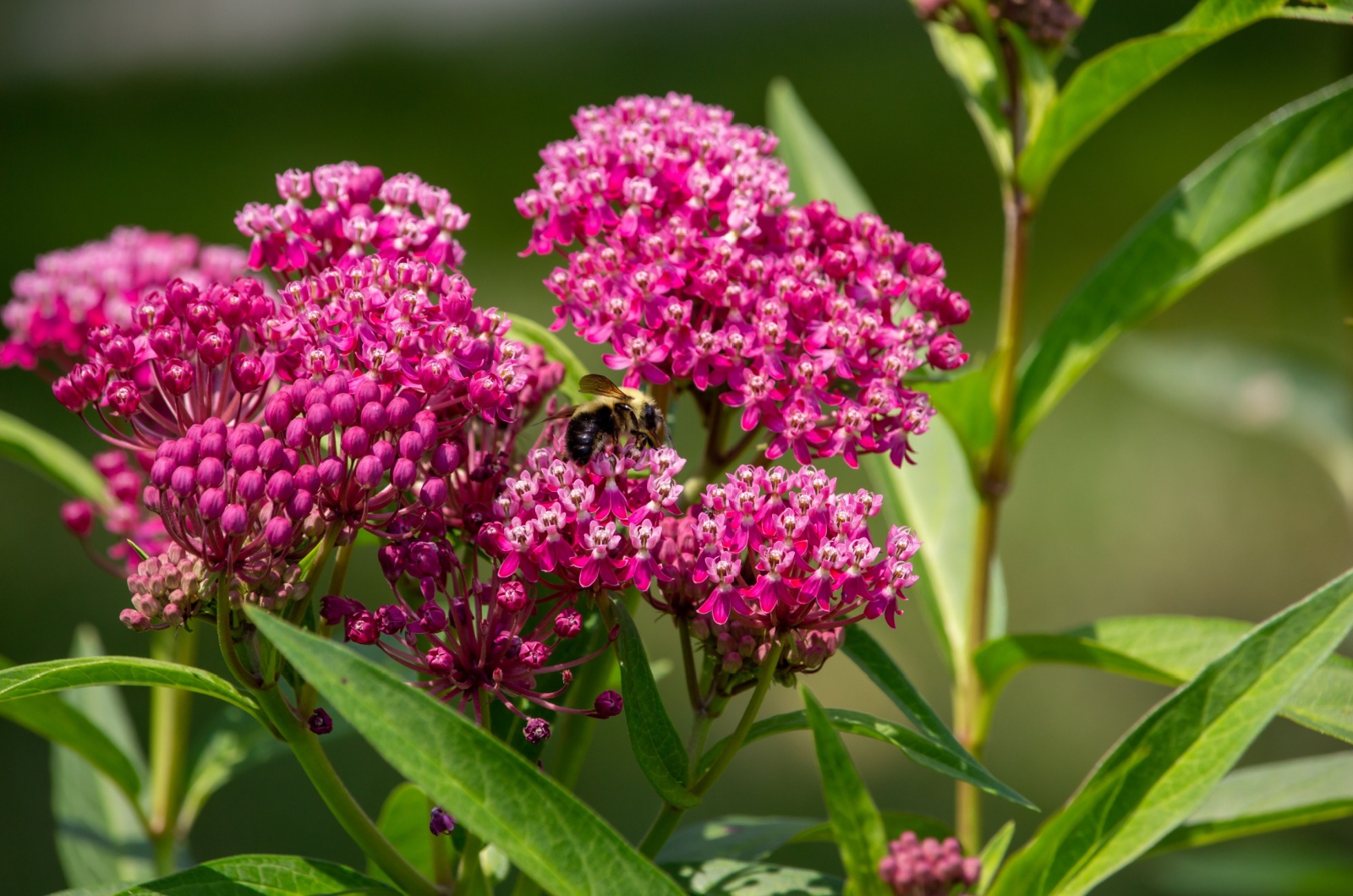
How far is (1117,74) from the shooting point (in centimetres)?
110

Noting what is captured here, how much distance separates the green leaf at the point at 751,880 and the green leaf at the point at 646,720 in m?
0.18

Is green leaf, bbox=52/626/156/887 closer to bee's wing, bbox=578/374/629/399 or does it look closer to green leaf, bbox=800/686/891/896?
bee's wing, bbox=578/374/629/399

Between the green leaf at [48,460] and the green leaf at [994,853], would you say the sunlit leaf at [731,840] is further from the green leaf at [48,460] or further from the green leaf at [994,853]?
the green leaf at [48,460]

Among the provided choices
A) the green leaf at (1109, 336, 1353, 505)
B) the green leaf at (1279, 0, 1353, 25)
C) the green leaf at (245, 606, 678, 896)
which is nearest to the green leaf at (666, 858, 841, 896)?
the green leaf at (245, 606, 678, 896)

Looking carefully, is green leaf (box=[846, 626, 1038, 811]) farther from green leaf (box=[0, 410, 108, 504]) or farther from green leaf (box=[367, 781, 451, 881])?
green leaf (box=[0, 410, 108, 504])

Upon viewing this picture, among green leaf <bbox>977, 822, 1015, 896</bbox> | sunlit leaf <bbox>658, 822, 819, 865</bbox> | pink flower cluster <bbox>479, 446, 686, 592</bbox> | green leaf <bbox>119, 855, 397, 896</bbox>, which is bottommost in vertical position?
sunlit leaf <bbox>658, 822, 819, 865</bbox>

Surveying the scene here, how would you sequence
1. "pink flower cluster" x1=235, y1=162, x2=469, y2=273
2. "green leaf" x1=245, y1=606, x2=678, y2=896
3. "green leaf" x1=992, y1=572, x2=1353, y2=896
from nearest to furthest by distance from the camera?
"green leaf" x1=245, y1=606, x2=678, y2=896 < "green leaf" x1=992, y1=572, x2=1353, y2=896 < "pink flower cluster" x1=235, y1=162, x2=469, y2=273

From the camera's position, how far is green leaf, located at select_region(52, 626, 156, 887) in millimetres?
1380

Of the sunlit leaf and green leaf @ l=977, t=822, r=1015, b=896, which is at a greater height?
green leaf @ l=977, t=822, r=1015, b=896

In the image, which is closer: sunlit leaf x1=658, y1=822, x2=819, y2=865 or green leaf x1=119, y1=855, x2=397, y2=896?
green leaf x1=119, y1=855, x2=397, y2=896

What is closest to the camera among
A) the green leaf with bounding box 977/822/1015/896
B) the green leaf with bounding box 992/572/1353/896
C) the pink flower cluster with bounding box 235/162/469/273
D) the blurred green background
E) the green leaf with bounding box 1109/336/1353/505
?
the green leaf with bounding box 992/572/1353/896

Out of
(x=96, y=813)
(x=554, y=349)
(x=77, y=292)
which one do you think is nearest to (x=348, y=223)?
(x=554, y=349)

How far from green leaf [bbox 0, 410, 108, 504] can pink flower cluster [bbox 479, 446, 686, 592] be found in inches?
27.9

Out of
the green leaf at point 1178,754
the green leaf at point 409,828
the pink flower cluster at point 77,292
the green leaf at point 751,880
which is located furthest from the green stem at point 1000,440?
the pink flower cluster at point 77,292
